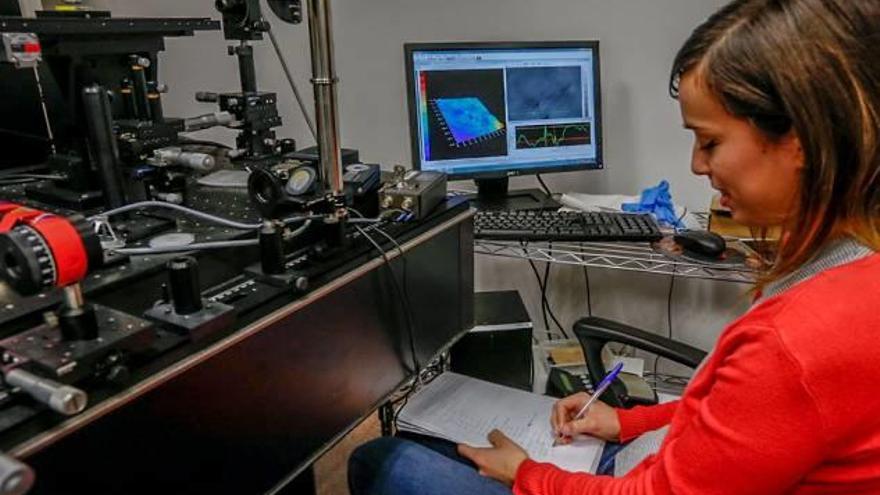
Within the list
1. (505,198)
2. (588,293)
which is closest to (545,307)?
(588,293)

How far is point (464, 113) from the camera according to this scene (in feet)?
5.41

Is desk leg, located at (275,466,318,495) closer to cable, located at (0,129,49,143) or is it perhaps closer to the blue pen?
the blue pen

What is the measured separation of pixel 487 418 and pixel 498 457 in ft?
0.52

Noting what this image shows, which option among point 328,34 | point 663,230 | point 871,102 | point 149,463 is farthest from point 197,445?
point 663,230

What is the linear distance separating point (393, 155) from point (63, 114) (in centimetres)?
115

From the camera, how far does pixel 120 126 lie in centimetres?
99

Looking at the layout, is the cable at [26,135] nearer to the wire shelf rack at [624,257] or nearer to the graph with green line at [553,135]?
the wire shelf rack at [624,257]

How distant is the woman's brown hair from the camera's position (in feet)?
1.95

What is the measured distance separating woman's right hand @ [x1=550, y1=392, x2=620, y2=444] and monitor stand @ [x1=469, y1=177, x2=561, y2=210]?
66 centimetres

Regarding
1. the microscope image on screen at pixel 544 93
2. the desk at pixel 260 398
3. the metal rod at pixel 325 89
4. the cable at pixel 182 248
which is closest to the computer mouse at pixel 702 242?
the microscope image on screen at pixel 544 93

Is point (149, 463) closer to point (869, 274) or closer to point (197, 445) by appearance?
point (197, 445)

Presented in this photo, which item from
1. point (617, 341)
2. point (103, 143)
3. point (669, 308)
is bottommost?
point (669, 308)

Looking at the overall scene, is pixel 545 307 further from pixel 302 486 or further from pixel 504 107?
pixel 302 486

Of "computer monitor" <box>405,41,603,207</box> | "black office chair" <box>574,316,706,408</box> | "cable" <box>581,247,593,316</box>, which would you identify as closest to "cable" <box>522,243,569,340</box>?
"cable" <box>581,247,593,316</box>
